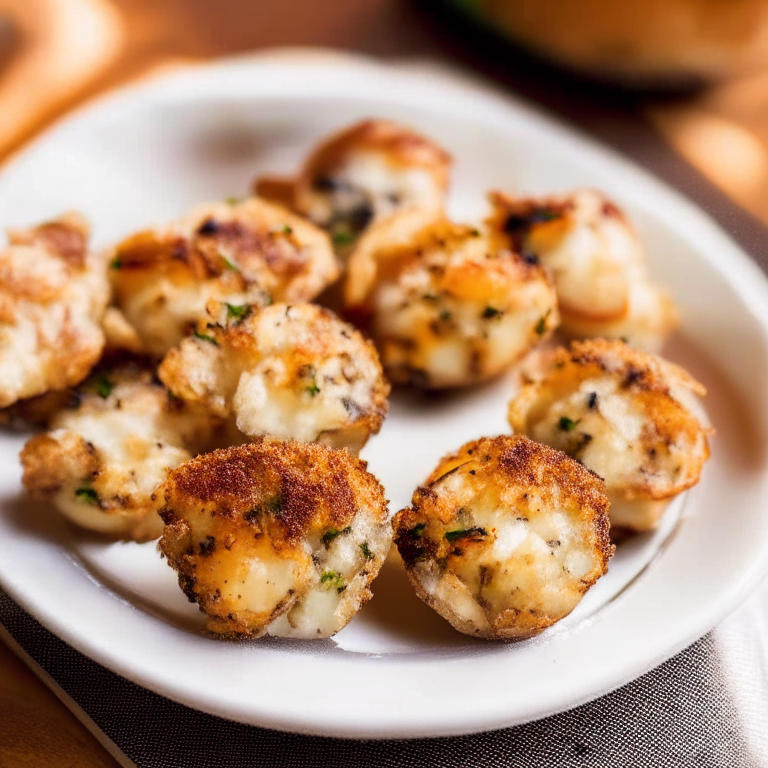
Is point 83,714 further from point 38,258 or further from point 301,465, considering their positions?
point 38,258

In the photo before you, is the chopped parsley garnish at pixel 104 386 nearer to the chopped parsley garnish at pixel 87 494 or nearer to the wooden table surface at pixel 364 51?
the chopped parsley garnish at pixel 87 494

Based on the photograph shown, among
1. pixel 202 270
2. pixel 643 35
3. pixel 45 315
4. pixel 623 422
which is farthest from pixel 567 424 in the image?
pixel 643 35

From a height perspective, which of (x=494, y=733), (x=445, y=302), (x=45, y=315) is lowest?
(x=494, y=733)

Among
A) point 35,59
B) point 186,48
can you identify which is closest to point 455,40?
point 186,48

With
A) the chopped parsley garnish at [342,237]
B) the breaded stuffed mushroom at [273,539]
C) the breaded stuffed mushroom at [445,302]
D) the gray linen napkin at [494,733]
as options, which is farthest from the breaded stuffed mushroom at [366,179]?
the gray linen napkin at [494,733]

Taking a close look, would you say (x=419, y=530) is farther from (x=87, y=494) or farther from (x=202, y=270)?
(x=202, y=270)

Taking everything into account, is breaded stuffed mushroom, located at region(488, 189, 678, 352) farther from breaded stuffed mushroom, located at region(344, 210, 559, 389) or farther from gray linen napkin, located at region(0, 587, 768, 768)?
gray linen napkin, located at region(0, 587, 768, 768)

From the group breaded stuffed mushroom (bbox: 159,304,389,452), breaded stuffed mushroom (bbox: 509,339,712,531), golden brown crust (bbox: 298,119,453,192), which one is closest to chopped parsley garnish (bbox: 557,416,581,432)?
breaded stuffed mushroom (bbox: 509,339,712,531)
